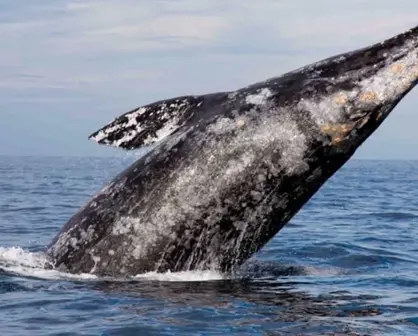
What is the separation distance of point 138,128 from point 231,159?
4.17 feet

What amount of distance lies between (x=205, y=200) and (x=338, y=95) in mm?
2103

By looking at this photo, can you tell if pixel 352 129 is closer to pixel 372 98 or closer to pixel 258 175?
pixel 372 98

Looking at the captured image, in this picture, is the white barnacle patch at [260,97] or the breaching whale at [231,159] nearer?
the breaching whale at [231,159]

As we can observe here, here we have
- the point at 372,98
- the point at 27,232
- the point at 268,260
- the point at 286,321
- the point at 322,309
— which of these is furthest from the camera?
the point at 27,232

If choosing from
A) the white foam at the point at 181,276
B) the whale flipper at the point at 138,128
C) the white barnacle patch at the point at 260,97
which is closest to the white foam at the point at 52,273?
the white foam at the point at 181,276

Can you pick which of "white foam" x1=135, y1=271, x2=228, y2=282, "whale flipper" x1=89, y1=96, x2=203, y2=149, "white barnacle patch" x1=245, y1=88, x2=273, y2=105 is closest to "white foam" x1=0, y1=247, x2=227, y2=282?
"white foam" x1=135, y1=271, x2=228, y2=282

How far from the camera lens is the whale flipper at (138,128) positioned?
452 inches

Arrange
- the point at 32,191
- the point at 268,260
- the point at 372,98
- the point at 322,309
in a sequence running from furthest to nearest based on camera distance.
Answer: the point at 32,191 → the point at 268,260 → the point at 372,98 → the point at 322,309

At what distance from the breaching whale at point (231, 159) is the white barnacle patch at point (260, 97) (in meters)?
0.02

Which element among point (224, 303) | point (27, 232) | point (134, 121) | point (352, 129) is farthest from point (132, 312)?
point (27, 232)

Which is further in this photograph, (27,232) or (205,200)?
Answer: (27,232)

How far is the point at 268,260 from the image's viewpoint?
1478 cm

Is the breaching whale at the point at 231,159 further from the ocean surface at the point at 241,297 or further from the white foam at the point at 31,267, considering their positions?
the ocean surface at the point at 241,297

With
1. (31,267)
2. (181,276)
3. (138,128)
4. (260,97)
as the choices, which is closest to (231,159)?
(260,97)
